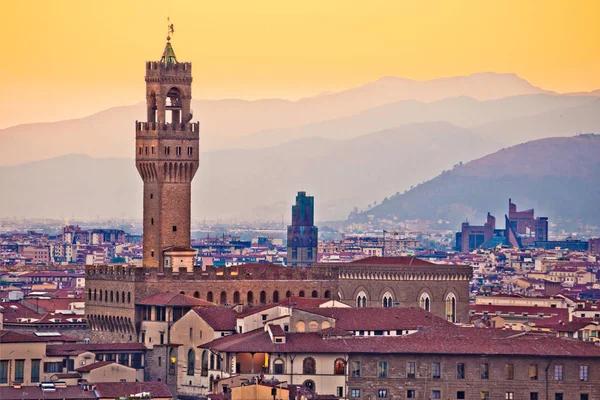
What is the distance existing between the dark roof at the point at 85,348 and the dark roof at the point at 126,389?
7.30 metres

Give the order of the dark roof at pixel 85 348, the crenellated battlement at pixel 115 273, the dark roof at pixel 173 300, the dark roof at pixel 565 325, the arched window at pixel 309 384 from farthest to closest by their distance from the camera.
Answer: the dark roof at pixel 565 325 < the crenellated battlement at pixel 115 273 < the dark roof at pixel 173 300 < the dark roof at pixel 85 348 < the arched window at pixel 309 384

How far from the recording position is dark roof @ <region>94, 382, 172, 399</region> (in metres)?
76.2

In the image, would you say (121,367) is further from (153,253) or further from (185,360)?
(153,253)

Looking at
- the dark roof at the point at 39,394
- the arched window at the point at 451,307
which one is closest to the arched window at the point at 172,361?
the dark roof at the point at 39,394

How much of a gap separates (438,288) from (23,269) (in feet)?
300

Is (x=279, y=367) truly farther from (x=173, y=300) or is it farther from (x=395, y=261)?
(x=395, y=261)

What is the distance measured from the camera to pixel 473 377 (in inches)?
3263

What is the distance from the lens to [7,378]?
8100 centimetres

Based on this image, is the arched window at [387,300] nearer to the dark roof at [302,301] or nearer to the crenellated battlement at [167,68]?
the dark roof at [302,301]

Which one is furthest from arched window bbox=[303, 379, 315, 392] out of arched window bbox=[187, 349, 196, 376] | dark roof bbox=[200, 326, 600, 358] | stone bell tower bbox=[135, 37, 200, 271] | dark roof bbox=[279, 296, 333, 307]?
stone bell tower bbox=[135, 37, 200, 271]

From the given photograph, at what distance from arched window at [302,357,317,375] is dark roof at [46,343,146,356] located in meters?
9.69

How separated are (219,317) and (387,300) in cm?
1468

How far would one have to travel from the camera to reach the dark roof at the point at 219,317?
298ft

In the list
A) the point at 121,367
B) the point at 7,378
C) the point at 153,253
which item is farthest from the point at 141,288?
the point at 7,378
